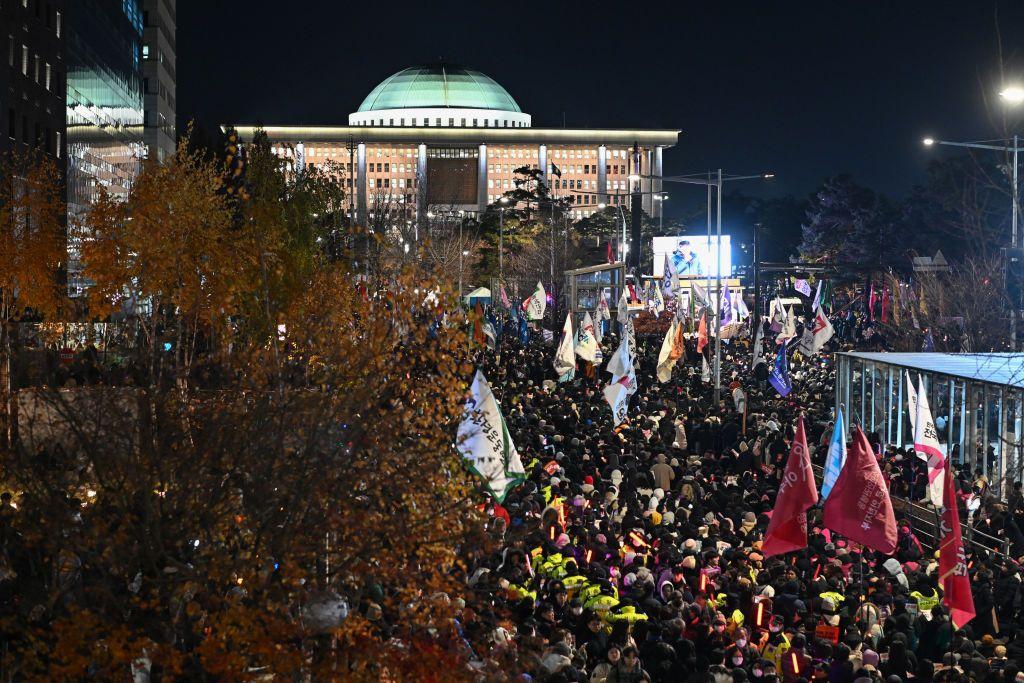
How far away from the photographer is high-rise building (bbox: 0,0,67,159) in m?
49.3

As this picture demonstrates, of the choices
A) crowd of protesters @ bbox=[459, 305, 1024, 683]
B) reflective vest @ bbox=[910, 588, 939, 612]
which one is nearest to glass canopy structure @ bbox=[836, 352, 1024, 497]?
crowd of protesters @ bbox=[459, 305, 1024, 683]

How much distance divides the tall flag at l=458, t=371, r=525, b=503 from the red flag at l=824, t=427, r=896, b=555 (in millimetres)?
3727

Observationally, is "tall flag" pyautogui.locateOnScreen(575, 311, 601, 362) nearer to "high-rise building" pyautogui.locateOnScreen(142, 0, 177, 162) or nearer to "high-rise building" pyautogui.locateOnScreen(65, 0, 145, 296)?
"high-rise building" pyautogui.locateOnScreen(65, 0, 145, 296)

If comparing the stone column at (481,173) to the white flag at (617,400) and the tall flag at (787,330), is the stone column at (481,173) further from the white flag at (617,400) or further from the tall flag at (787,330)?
the white flag at (617,400)

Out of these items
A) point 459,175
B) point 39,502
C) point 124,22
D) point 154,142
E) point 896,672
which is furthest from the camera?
point 459,175

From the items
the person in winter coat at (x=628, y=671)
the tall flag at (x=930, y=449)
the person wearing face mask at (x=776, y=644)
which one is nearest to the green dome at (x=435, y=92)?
the tall flag at (x=930, y=449)

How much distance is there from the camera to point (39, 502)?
10.9 metres

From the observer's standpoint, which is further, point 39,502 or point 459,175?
point 459,175

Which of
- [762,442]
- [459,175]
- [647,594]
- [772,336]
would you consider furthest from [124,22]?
[459,175]

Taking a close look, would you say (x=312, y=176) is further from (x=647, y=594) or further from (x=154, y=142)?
(x=154, y=142)

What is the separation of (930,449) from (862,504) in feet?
15.7

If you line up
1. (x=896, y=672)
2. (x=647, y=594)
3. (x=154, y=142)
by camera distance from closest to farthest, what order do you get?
(x=896, y=672) → (x=647, y=594) → (x=154, y=142)

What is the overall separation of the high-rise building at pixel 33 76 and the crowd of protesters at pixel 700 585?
33.0m

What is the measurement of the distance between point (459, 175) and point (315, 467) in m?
157
